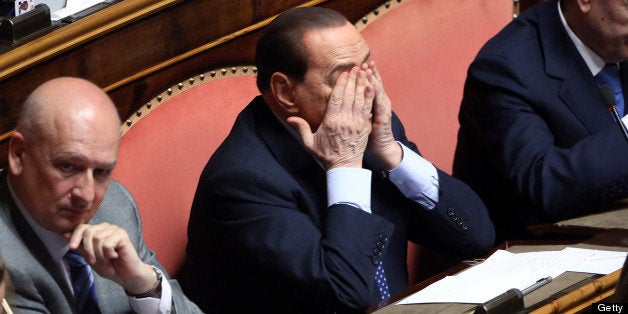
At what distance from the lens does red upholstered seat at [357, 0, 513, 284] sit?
2.74 metres

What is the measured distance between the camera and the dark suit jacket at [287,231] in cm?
209

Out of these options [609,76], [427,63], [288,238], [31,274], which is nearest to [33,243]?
[31,274]

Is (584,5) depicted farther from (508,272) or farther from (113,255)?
(113,255)

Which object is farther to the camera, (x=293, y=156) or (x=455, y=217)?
(x=455, y=217)

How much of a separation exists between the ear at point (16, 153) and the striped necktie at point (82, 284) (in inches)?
6.2

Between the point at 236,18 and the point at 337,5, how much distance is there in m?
0.30

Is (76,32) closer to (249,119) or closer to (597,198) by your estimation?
(249,119)

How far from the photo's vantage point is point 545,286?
1.93m

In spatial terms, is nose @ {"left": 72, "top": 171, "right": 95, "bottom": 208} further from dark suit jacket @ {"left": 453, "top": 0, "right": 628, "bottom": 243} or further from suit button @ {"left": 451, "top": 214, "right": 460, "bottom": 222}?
dark suit jacket @ {"left": 453, "top": 0, "right": 628, "bottom": 243}

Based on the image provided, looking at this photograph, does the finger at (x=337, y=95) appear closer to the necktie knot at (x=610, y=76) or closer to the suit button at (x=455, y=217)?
the suit button at (x=455, y=217)

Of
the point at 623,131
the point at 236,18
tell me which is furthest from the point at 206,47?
the point at 623,131

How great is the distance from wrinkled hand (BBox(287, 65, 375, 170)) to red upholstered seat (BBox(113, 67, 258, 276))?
275 mm

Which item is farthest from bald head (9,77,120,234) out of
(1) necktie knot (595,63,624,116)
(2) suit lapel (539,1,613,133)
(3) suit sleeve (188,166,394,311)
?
(1) necktie knot (595,63,624,116)

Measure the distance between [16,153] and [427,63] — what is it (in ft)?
3.97
